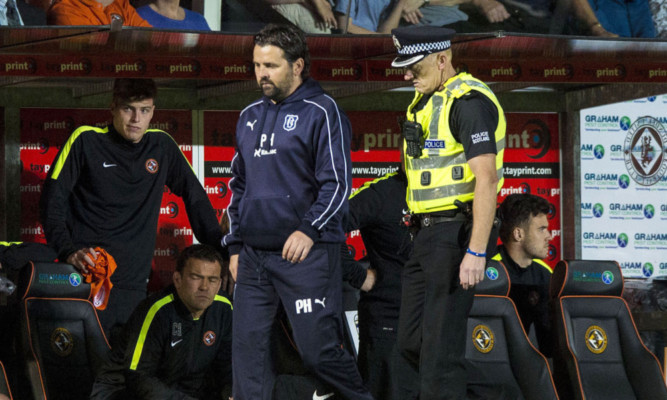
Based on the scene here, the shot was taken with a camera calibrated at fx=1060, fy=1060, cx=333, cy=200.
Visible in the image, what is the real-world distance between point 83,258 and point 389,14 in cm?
262

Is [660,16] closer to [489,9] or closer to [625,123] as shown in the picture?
[489,9]

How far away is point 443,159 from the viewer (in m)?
4.23

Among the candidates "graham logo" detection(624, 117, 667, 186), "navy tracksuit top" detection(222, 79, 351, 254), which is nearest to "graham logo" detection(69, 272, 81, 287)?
"navy tracksuit top" detection(222, 79, 351, 254)

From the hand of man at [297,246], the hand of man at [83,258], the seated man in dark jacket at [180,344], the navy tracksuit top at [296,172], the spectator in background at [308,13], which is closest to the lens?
the hand of man at [297,246]

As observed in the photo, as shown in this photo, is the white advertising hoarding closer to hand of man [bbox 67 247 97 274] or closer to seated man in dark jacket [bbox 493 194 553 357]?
seated man in dark jacket [bbox 493 194 553 357]

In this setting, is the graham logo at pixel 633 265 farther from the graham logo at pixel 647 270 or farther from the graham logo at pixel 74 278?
the graham logo at pixel 74 278

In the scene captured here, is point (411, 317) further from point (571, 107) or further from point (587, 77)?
point (571, 107)

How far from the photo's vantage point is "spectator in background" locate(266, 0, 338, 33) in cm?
659

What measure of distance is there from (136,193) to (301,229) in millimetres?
2233

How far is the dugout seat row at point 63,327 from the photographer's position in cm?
534

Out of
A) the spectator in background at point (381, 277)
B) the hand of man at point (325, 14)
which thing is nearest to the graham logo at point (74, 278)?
the spectator in background at point (381, 277)

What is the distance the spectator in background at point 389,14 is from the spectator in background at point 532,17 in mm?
100

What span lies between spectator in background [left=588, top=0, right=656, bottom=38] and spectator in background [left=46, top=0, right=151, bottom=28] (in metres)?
3.17

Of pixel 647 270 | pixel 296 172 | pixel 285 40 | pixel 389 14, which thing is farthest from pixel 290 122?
pixel 647 270
